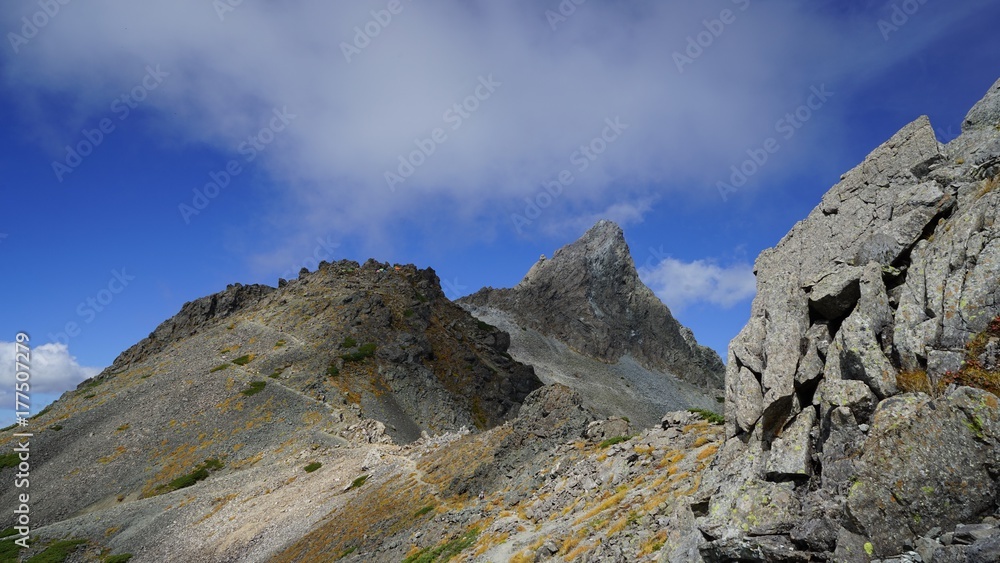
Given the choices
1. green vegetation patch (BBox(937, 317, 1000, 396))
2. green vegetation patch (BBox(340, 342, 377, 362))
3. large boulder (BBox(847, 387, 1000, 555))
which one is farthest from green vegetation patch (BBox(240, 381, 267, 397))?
green vegetation patch (BBox(937, 317, 1000, 396))

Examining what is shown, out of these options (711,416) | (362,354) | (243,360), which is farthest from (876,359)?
(243,360)

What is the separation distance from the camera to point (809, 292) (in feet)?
49.2

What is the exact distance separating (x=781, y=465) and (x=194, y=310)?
520ft

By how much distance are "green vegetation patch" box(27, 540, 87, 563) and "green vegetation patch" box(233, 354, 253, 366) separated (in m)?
43.4

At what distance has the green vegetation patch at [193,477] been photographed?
65.0m

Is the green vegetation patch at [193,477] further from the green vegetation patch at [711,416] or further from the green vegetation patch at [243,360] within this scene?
the green vegetation patch at [711,416]

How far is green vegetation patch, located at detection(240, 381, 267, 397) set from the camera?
275ft

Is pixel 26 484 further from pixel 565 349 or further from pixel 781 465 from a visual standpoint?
pixel 565 349

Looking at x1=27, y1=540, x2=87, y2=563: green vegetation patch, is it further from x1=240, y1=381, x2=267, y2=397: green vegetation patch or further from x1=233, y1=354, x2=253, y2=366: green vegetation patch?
x1=233, y1=354, x2=253, y2=366: green vegetation patch

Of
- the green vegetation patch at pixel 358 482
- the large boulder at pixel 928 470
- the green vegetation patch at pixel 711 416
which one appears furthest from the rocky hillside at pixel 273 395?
the large boulder at pixel 928 470

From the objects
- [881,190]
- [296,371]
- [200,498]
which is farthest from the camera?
[296,371]

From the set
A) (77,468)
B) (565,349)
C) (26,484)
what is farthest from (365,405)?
(565,349)

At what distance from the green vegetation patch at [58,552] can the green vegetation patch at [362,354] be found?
45.0 meters

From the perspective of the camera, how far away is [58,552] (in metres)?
51.1
